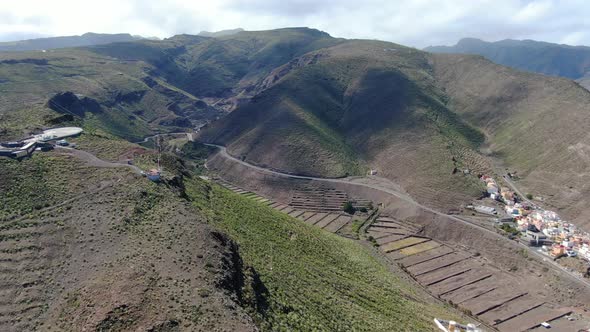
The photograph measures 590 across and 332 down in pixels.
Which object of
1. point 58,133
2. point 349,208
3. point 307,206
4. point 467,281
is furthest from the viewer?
point 307,206

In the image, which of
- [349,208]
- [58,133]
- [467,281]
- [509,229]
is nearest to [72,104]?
[58,133]

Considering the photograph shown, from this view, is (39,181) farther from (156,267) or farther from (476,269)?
(476,269)

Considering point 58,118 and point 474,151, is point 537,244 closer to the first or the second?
point 474,151

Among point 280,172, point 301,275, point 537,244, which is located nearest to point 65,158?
point 301,275

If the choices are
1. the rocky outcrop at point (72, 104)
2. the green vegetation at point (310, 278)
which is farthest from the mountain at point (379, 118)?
the green vegetation at point (310, 278)

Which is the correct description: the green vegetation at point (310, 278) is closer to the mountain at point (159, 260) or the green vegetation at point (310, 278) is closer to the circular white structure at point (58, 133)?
the mountain at point (159, 260)

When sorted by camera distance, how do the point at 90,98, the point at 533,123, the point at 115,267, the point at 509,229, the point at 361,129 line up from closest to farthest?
the point at 115,267, the point at 509,229, the point at 533,123, the point at 361,129, the point at 90,98
